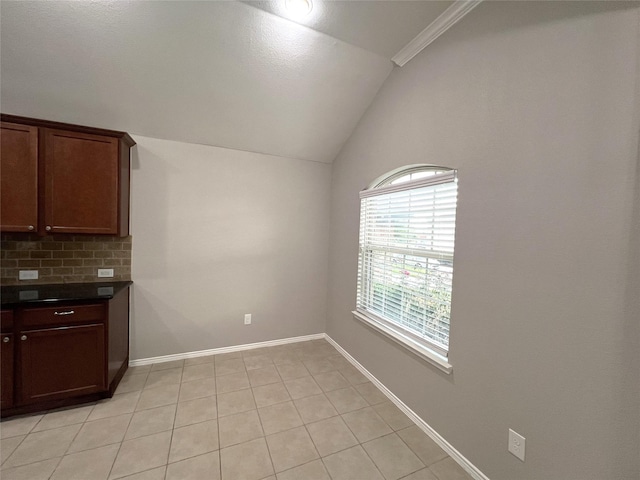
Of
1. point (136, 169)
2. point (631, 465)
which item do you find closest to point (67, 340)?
point (136, 169)

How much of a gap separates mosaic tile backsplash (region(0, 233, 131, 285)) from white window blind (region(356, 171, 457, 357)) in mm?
2464

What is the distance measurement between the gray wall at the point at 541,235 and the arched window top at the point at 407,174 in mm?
100

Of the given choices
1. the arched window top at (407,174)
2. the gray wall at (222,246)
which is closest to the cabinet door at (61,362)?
the gray wall at (222,246)

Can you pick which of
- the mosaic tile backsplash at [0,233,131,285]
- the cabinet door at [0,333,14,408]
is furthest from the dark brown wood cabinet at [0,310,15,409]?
the mosaic tile backsplash at [0,233,131,285]

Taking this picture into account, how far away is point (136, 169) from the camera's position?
2.53m

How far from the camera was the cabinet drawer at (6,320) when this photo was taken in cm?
175

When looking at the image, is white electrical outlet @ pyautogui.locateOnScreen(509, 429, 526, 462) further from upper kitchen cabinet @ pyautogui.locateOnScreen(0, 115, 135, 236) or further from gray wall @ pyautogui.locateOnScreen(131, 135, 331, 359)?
upper kitchen cabinet @ pyautogui.locateOnScreen(0, 115, 135, 236)

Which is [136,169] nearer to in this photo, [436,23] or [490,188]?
[436,23]

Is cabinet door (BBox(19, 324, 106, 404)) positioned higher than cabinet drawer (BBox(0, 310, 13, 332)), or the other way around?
cabinet drawer (BBox(0, 310, 13, 332))

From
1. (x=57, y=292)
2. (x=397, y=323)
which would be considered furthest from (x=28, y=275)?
(x=397, y=323)

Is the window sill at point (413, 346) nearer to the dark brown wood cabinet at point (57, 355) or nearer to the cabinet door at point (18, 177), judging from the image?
the dark brown wood cabinet at point (57, 355)

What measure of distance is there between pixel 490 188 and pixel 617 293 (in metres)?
0.72

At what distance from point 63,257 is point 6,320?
734mm

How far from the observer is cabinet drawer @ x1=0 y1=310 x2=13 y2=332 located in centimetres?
175
